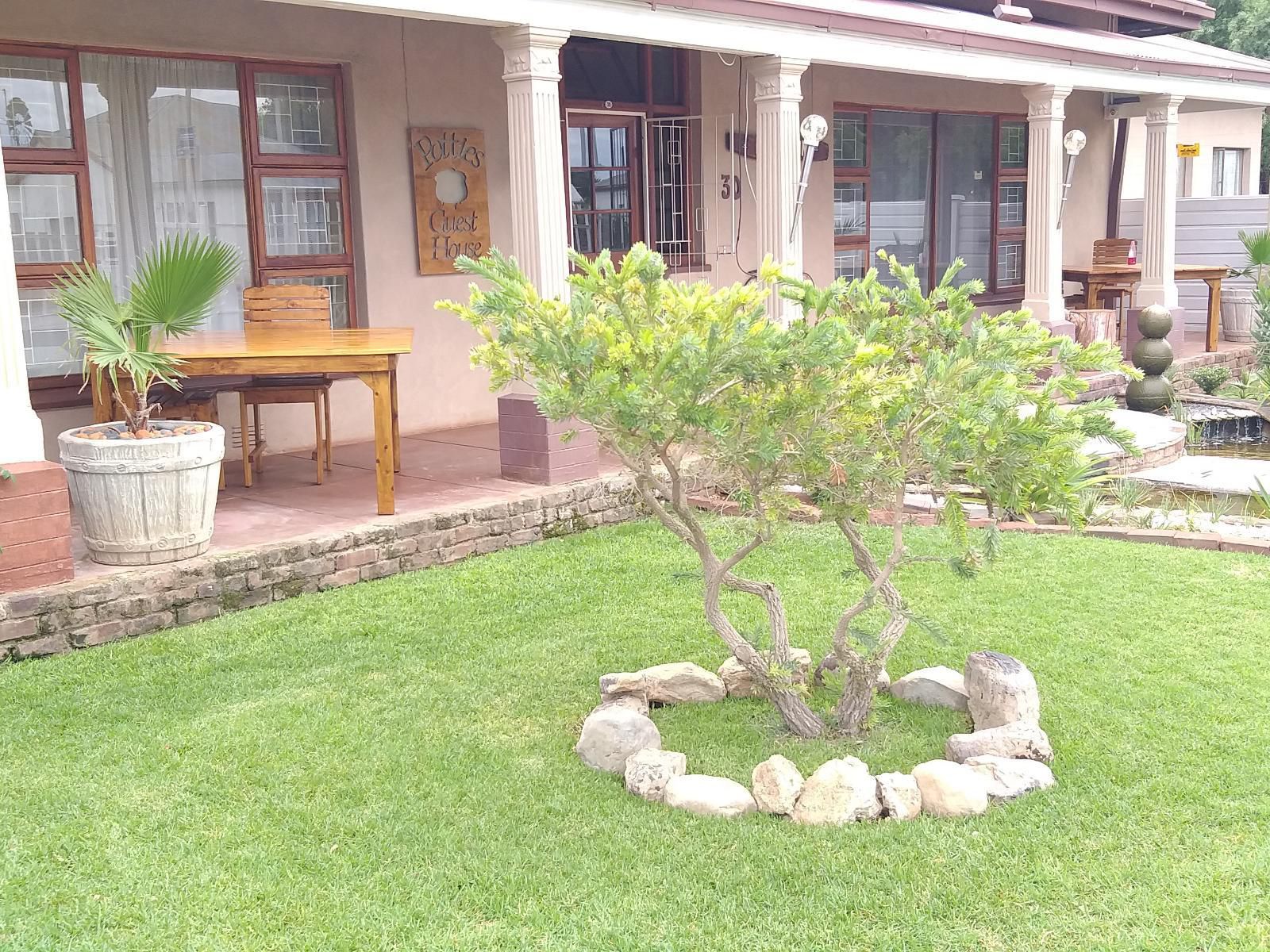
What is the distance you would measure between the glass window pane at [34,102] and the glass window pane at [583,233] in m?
3.73

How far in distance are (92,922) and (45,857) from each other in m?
0.41

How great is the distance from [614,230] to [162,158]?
359cm

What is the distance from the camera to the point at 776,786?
368cm

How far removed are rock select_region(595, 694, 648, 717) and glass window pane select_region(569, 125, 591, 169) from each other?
590 cm

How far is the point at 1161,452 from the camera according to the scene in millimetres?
8891

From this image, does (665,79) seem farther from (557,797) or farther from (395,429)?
(557,797)

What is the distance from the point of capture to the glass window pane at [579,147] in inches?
376

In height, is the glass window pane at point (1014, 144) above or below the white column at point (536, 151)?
above

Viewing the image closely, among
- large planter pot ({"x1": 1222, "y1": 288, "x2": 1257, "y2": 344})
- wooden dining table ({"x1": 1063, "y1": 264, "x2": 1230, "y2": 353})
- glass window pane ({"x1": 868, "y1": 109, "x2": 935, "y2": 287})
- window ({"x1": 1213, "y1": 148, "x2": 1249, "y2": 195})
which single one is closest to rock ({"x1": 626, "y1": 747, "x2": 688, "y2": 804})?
glass window pane ({"x1": 868, "y1": 109, "x2": 935, "y2": 287})

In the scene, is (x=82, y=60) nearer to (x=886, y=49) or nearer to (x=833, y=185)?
(x=886, y=49)

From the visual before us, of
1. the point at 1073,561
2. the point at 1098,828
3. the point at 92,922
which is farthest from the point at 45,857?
the point at 1073,561

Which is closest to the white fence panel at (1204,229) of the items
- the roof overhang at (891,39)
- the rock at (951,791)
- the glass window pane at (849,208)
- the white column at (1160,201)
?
the roof overhang at (891,39)

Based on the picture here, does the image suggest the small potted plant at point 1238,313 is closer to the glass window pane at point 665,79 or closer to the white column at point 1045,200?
the white column at point 1045,200

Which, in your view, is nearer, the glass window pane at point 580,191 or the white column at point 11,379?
the white column at point 11,379
